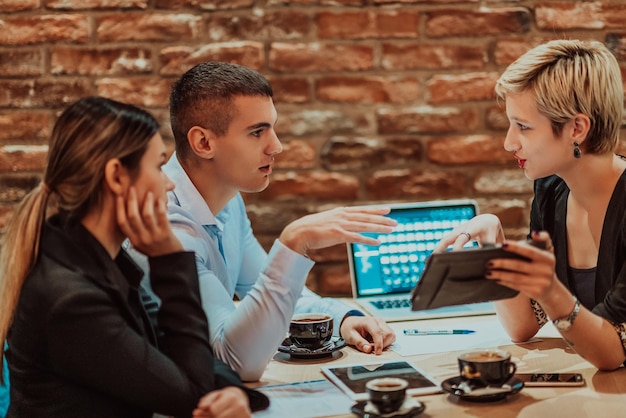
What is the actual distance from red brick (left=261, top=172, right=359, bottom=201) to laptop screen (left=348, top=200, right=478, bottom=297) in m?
0.49

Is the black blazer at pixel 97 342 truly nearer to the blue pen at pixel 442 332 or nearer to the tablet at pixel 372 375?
the tablet at pixel 372 375

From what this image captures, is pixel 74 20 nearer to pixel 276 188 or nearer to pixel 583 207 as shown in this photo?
pixel 276 188

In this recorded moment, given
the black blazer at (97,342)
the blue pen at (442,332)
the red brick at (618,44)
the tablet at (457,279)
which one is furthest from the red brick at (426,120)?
the black blazer at (97,342)

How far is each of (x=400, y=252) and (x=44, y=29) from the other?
4.49 feet

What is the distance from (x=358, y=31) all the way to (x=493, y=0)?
46 centimetres

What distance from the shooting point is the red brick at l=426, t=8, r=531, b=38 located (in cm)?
262

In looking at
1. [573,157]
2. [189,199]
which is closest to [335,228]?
[189,199]

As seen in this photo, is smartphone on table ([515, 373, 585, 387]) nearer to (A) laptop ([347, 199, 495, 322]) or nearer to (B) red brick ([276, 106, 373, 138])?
(A) laptop ([347, 199, 495, 322])

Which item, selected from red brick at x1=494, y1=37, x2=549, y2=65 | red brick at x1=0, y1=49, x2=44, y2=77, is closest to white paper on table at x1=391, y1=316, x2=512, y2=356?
red brick at x1=494, y1=37, x2=549, y2=65

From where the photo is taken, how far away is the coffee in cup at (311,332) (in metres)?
1.66

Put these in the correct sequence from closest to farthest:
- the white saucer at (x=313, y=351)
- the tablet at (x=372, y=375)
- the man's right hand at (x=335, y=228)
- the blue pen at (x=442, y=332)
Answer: the tablet at (x=372, y=375)
the man's right hand at (x=335, y=228)
the white saucer at (x=313, y=351)
the blue pen at (x=442, y=332)

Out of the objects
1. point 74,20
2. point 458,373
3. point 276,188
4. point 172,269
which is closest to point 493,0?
point 276,188

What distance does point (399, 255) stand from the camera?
217cm

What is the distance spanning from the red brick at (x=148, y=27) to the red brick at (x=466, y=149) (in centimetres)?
87
